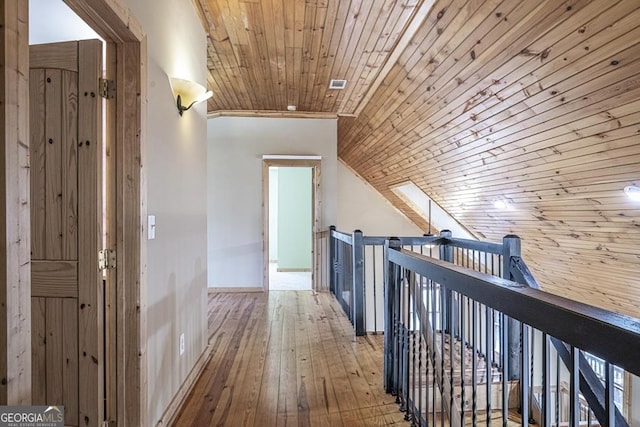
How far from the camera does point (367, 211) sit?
7355 millimetres

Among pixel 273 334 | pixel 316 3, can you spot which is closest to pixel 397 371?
pixel 273 334

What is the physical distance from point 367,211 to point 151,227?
5832 millimetres

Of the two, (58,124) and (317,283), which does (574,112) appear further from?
(317,283)

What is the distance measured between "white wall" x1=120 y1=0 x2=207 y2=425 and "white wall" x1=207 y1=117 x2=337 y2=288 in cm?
255

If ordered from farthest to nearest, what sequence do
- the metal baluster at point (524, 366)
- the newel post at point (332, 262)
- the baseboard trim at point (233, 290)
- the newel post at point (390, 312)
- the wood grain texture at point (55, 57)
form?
the baseboard trim at point (233, 290) → the newel post at point (332, 262) → the newel post at point (390, 312) → the wood grain texture at point (55, 57) → the metal baluster at point (524, 366)

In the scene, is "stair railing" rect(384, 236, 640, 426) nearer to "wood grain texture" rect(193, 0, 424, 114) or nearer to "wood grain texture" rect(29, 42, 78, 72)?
"wood grain texture" rect(193, 0, 424, 114)

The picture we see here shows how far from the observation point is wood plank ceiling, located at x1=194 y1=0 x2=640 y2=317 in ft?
6.57

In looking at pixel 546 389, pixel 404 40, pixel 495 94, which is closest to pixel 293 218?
pixel 404 40

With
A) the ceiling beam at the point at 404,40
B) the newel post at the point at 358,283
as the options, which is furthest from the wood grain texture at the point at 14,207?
the newel post at the point at 358,283

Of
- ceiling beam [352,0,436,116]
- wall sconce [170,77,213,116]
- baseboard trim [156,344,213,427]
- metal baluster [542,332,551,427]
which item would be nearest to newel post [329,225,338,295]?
ceiling beam [352,0,436,116]

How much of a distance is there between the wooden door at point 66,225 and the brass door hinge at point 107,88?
0.9 inches

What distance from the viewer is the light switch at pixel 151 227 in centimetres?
177

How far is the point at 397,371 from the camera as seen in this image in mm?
2258

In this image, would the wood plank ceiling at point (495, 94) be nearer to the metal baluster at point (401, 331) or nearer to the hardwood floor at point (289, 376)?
the metal baluster at point (401, 331)
